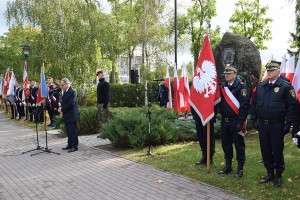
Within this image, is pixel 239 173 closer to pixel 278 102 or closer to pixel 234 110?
pixel 234 110

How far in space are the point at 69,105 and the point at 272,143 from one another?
6078 millimetres

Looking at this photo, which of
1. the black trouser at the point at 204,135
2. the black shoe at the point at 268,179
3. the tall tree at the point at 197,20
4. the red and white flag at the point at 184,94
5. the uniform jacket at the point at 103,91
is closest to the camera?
the black shoe at the point at 268,179

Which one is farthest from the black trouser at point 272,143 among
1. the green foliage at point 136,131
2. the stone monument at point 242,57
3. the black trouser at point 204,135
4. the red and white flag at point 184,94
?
the red and white flag at point 184,94

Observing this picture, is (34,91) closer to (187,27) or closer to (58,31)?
(58,31)

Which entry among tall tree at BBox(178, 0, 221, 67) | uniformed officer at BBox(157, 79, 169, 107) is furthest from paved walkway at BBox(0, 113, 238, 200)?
tall tree at BBox(178, 0, 221, 67)

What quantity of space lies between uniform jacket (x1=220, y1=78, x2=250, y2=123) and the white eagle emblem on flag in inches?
10.3

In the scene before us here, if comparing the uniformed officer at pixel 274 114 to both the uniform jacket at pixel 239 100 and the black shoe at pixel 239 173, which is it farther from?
the black shoe at pixel 239 173

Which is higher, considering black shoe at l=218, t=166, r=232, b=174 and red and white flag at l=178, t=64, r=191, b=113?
red and white flag at l=178, t=64, r=191, b=113

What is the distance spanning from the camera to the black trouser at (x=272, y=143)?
6379mm

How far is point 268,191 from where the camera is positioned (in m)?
6.26

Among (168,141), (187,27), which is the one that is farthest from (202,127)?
(187,27)

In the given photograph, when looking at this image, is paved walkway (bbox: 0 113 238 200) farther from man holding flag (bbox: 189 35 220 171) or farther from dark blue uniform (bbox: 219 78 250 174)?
man holding flag (bbox: 189 35 220 171)

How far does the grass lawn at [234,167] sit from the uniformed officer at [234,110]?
0.45 metres

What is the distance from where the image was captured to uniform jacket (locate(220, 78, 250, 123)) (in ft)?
23.0
